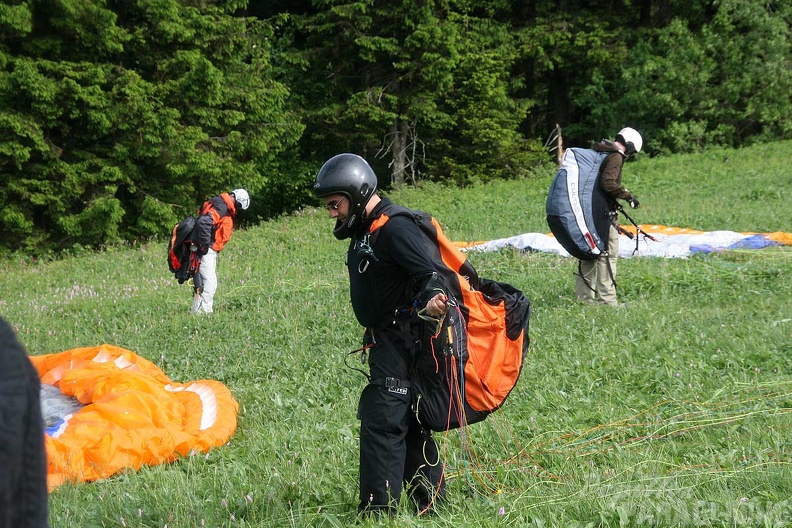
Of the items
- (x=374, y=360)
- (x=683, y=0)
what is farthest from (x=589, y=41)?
(x=374, y=360)

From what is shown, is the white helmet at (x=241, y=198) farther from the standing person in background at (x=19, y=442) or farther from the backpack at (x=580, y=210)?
the standing person in background at (x=19, y=442)

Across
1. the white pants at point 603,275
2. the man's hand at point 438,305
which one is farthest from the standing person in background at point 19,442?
the white pants at point 603,275

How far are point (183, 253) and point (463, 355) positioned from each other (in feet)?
26.7

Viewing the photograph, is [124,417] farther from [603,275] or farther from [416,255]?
[603,275]

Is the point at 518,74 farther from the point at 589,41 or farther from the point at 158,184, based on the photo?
the point at 158,184

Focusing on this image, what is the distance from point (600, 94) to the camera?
33.6 m

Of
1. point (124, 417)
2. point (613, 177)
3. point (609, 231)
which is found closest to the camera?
point (124, 417)

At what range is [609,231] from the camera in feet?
32.8

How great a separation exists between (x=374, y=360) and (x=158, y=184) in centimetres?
2354

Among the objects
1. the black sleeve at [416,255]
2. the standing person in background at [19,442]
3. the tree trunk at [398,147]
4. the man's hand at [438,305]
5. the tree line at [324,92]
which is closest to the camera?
the standing person in background at [19,442]

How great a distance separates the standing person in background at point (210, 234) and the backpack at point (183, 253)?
0.12m

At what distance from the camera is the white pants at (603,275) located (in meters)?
10.1

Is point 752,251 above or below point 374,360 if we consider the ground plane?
below

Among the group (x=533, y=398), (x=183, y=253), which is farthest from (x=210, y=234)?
(x=533, y=398)
